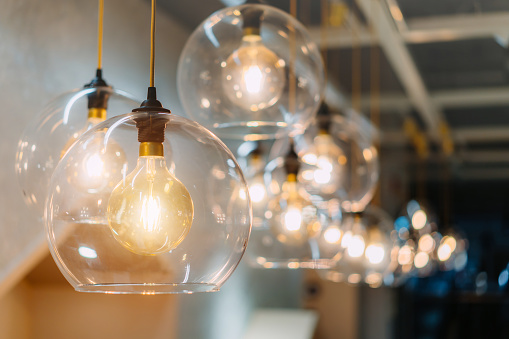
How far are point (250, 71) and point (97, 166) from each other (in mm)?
496

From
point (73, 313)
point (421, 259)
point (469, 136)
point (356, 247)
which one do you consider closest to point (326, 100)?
point (356, 247)

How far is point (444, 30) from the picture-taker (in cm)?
391

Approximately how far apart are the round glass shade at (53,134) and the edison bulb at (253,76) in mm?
183

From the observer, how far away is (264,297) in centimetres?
555

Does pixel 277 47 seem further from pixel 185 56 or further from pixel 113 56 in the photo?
pixel 113 56

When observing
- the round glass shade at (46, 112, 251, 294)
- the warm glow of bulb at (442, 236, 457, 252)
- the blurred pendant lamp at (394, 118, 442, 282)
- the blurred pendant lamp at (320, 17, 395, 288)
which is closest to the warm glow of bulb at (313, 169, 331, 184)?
the blurred pendant lamp at (320, 17, 395, 288)

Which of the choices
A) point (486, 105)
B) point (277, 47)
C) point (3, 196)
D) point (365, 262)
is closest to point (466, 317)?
point (486, 105)

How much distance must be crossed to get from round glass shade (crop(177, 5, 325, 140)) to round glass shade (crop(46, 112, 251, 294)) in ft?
1.47

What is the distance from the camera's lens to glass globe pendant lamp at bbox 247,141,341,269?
1.80 m

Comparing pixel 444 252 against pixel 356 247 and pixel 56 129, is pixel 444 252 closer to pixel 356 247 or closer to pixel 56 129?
pixel 356 247

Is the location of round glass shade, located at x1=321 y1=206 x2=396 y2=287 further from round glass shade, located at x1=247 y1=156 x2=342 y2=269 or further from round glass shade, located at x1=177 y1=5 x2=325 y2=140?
round glass shade, located at x1=177 y1=5 x2=325 y2=140

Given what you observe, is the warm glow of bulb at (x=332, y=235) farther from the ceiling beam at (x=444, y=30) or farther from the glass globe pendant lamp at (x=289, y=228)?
the ceiling beam at (x=444, y=30)

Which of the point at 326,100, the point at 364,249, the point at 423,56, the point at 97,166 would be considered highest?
the point at 423,56

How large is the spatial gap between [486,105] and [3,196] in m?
4.62
